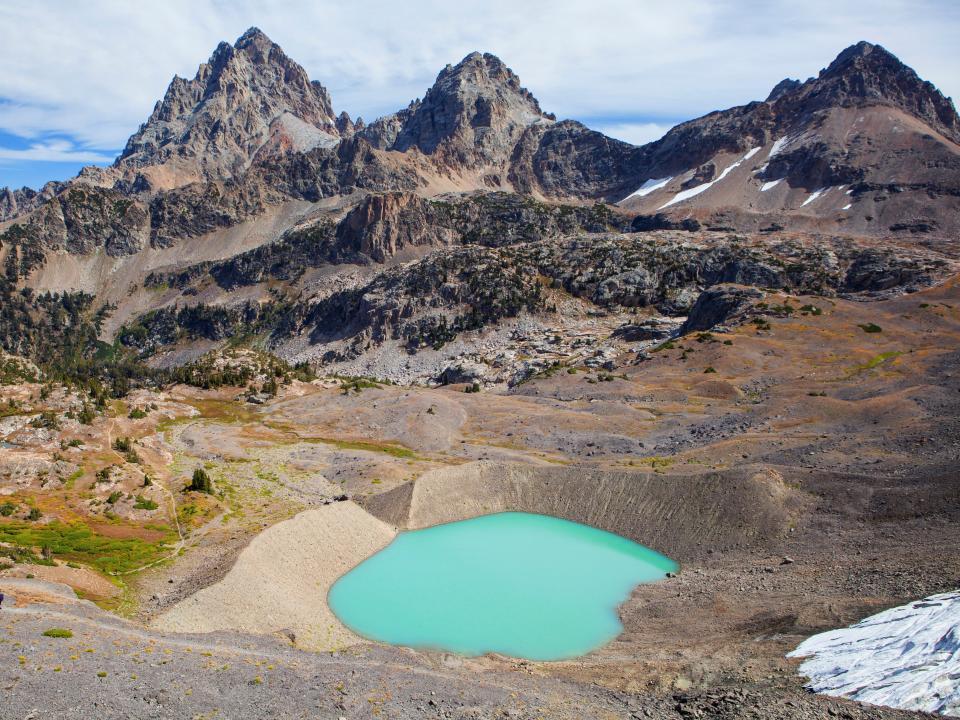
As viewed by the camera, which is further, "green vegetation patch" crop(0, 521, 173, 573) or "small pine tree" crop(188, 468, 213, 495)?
"small pine tree" crop(188, 468, 213, 495)

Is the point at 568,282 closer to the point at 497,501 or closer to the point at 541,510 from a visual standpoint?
the point at 497,501

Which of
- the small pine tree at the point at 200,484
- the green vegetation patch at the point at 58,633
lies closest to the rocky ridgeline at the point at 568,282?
the small pine tree at the point at 200,484

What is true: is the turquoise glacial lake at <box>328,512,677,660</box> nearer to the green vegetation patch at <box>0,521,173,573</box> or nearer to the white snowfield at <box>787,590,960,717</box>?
the white snowfield at <box>787,590,960,717</box>

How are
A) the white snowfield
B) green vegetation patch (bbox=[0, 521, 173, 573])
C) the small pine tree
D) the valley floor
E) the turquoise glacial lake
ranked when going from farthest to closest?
1. the small pine tree
2. green vegetation patch (bbox=[0, 521, 173, 573])
3. the turquoise glacial lake
4. the valley floor
5. the white snowfield

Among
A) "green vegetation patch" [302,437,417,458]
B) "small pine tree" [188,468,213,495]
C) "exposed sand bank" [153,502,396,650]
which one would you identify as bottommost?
"exposed sand bank" [153,502,396,650]

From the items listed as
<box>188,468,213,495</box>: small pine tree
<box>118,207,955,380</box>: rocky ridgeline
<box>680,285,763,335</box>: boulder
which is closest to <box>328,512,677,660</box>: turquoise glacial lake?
<box>188,468,213,495</box>: small pine tree

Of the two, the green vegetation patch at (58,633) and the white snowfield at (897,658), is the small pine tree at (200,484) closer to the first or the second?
the green vegetation patch at (58,633)

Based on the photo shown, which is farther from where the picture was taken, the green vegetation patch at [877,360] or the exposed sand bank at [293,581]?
the green vegetation patch at [877,360]
